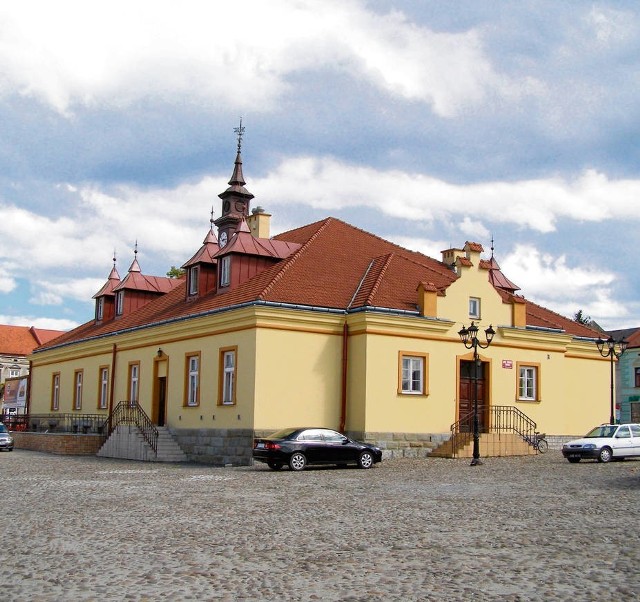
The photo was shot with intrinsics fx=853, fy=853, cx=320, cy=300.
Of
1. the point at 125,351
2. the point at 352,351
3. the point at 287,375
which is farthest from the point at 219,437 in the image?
the point at 125,351

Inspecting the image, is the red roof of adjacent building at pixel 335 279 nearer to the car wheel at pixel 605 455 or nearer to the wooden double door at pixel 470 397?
the wooden double door at pixel 470 397

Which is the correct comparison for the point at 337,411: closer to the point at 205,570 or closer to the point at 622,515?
the point at 622,515

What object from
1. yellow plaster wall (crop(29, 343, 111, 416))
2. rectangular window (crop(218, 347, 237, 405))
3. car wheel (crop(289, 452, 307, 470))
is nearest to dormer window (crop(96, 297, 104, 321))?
yellow plaster wall (crop(29, 343, 111, 416))

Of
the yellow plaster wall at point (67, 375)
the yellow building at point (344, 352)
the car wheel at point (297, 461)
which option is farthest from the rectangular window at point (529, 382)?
the yellow plaster wall at point (67, 375)

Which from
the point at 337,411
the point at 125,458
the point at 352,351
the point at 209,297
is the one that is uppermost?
the point at 209,297

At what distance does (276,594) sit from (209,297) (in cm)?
2474

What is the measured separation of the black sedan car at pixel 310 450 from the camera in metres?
24.0

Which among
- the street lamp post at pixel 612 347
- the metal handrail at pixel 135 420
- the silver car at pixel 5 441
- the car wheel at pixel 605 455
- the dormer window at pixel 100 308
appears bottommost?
the silver car at pixel 5 441

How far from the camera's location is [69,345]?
43000 mm

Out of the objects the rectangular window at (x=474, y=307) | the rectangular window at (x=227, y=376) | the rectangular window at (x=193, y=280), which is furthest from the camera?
the rectangular window at (x=193, y=280)

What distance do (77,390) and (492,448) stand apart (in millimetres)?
22176

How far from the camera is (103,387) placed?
39.1m

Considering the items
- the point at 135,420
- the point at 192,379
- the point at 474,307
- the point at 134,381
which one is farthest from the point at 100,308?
the point at 474,307

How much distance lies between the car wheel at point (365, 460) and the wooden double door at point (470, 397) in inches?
233
